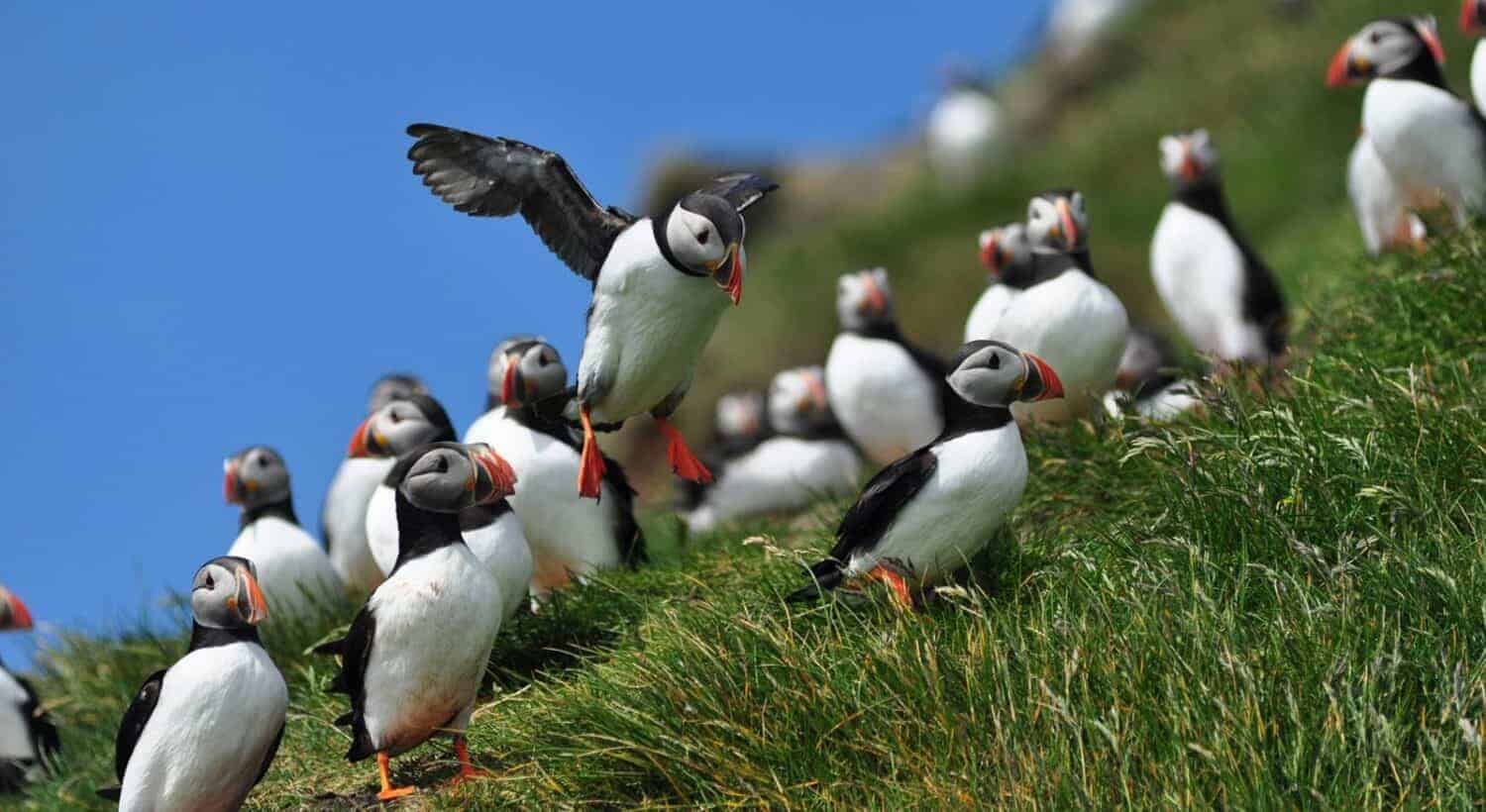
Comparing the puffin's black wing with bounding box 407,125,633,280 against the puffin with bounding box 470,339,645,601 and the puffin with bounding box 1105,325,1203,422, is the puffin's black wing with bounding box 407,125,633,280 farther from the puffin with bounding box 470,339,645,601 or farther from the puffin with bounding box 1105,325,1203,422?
the puffin with bounding box 1105,325,1203,422

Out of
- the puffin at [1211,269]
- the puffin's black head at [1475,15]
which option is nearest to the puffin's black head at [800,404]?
the puffin at [1211,269]

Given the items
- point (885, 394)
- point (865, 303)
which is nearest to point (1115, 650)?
point (885, 394)

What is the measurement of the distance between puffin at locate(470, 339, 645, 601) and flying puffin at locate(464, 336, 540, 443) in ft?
0.22

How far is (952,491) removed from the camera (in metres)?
5.05

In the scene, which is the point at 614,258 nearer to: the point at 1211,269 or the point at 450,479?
the point at 450,479

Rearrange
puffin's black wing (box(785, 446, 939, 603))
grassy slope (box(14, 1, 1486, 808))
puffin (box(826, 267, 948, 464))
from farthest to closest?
puffin (box(826, 267, 948, 464)) → puffin's black wing (box(785, 446, 939, 603)) → grassy slope (box(14, 1, 1486, 808))

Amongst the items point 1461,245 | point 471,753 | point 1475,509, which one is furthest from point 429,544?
point 1461,245

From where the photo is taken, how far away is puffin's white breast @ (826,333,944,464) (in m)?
8.48

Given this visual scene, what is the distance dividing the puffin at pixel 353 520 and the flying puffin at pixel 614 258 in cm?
196

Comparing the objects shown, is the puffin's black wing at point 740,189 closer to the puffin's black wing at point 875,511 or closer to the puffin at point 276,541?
the puffin's black wing at point 875,511

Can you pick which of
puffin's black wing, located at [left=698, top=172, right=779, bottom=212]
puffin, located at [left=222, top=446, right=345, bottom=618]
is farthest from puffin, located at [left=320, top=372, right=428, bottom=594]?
puffin's black wing, located at [left=698, top=172, right=779, bottom=212]

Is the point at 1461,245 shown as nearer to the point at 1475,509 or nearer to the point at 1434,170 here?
the point at 1434,170

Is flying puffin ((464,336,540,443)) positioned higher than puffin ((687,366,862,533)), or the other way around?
flying puffin ((464,336,540,443))

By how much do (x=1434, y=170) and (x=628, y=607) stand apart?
4124mm
